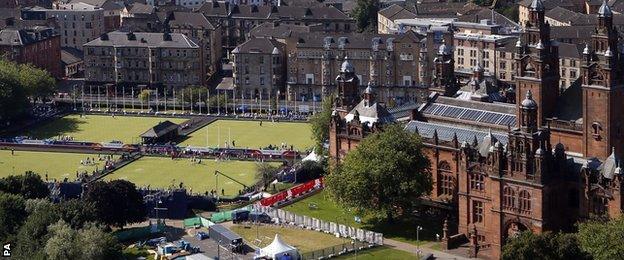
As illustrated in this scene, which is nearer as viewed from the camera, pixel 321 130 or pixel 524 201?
pixel 524 201

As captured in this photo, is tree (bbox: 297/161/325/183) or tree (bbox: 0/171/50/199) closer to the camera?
tree (bbox: 0/171/50/199)

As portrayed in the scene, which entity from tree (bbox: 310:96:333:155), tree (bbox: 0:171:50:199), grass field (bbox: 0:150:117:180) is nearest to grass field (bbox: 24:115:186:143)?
grass field (bbox: 0:150:117:180)

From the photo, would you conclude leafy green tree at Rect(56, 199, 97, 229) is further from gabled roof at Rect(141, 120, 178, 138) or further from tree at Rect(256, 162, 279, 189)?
gabled roof at Rect(141, 120, 178, 138)

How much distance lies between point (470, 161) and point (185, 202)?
30277mm

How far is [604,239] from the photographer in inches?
3610

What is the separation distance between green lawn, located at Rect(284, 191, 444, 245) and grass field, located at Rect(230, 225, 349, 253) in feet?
14.3

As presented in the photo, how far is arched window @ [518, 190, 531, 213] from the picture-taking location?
10219 centimetres

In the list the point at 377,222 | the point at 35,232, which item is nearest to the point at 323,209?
the point at 377,222

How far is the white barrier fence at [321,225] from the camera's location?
11119 centimetres

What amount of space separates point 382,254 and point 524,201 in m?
13.5

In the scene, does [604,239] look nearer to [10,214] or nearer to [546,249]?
[546,249]

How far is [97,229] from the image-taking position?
10456 centimetres

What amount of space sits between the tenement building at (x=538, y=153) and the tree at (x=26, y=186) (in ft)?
123

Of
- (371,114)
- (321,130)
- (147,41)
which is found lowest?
(321,130)
